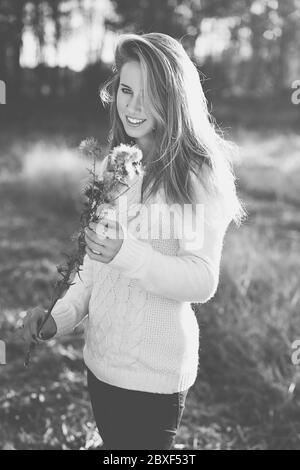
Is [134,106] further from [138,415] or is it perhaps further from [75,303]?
[138,415]

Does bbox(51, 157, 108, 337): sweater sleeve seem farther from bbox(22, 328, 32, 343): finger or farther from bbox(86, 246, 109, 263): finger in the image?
bbox(86, 246, 109, 263): finger

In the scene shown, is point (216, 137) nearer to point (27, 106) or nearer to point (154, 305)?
point (154, 305)

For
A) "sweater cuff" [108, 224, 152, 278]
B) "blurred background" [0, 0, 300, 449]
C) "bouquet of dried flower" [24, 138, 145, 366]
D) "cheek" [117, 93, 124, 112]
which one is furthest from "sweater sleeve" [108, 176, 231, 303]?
"blurred background" [0, 0, 300, 449]

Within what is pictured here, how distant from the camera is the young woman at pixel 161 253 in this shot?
1878 millimetres

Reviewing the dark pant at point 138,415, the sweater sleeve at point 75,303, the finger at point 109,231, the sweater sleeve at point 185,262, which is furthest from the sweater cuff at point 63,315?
the finger at point 109,231

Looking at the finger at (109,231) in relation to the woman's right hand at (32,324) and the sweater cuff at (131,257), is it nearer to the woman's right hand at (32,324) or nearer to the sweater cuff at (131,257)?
the sweater cuff at (131,257)

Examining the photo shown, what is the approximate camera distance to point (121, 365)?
1.89 metres

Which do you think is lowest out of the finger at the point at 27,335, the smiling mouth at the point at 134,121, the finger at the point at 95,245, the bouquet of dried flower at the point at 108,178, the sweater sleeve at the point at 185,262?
the finger at the point at 27,335

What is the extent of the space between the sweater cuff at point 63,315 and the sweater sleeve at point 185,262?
42 centimetres

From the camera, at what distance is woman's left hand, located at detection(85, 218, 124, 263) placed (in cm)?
160

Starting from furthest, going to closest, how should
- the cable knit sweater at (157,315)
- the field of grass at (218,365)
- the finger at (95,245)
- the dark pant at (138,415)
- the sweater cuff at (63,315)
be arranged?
the field of grass at (218,365)
the sweater cuff at (63,315)
the dark pant at (138,415)
the cable knit sweater at (157,315)
the finger at (95,245)

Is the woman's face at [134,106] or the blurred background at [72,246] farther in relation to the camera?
the blurred background at [72,246]

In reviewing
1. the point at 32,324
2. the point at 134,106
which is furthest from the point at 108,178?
the point at 32,324

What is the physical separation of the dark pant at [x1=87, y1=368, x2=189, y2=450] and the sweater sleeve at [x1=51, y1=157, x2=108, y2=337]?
220 millimetres
